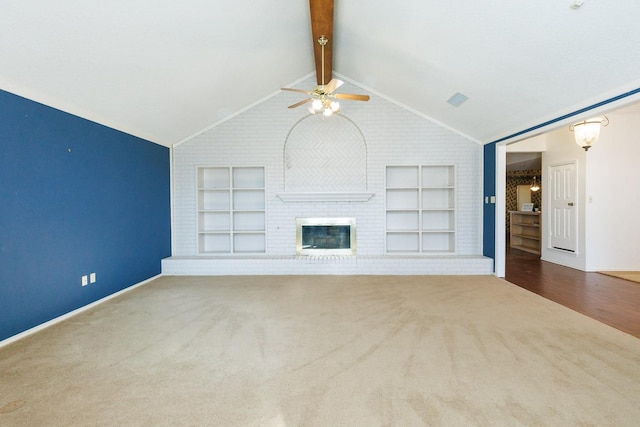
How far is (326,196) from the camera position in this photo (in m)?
5.56

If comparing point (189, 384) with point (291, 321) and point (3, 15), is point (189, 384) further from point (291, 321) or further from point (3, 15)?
point (3, 15)

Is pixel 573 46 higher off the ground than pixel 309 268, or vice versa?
pixel 573 46

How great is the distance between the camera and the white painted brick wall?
564 centimetres

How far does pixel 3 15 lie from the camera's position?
227 centimetres

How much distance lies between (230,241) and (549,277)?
567cm

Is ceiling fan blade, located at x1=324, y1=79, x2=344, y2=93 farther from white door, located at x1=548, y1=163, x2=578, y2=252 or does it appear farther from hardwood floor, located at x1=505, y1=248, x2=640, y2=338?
white door, located at x1=548, y1=163, x2=578, y2=252

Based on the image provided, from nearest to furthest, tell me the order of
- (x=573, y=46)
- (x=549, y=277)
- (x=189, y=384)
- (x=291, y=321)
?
(x=189, y=384)
(x=573, y=46)
(x=291, y=321)
(x=549, y=277)

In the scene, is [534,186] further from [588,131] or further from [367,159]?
[367,159]

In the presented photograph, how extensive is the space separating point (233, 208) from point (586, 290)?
5.83 metres

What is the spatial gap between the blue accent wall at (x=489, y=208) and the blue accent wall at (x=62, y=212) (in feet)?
19.2

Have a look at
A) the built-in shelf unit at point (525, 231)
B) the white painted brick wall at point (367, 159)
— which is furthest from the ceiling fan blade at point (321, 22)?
the built-in shelf unit at point (525, 231)

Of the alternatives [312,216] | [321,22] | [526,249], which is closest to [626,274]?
[526,249]

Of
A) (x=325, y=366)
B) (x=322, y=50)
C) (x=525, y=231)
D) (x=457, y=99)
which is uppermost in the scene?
(x=322, y=50)

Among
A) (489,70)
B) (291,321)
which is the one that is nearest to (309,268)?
(291,321)
